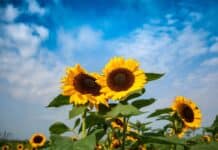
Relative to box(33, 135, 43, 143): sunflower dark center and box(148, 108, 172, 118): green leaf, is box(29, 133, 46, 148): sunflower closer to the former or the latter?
box(33, 135, 43, 143): sunflower dark center

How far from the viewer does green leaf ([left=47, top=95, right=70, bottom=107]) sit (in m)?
3.90

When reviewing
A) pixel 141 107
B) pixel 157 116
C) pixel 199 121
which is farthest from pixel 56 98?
pixel 199 121

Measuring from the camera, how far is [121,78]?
14.1 feet

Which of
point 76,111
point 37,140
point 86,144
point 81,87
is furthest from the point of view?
point 37,140

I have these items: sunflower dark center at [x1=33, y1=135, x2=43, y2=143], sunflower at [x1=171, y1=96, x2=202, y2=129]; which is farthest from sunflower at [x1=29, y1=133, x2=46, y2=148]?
sunflower at [x1=171, y1=96, x2=202, y2=129]

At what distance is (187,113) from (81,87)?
1554 millimetres

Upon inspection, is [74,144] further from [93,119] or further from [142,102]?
[142,102]

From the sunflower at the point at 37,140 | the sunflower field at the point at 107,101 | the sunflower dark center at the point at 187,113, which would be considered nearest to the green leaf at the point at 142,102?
the sunflower field at the point at 107,101

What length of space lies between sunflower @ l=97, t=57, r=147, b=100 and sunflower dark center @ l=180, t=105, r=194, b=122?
3.26 ft

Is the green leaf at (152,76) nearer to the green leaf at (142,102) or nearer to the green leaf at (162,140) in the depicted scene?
the green leaf at (142,102)

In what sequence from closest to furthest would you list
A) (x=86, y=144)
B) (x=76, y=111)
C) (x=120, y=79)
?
(x=86, y=144), (x=76, y=111), (x=120, y=79)

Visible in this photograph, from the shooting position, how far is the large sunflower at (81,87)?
394cm

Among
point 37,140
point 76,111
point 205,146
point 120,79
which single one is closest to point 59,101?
point 76,111

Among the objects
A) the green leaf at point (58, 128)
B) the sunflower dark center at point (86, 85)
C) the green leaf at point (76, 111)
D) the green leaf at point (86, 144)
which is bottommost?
the green leaf at point (86, 144)
